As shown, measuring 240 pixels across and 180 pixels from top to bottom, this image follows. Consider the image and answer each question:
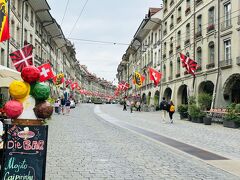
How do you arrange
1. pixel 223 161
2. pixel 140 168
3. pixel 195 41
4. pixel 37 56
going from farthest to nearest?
1. pixel 37 56
2. pixel 195 41
3. pixel 223 161
4. pixel 140 168

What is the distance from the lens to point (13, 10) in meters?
28.7

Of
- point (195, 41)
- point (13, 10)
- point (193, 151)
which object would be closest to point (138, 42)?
point (195, 41)

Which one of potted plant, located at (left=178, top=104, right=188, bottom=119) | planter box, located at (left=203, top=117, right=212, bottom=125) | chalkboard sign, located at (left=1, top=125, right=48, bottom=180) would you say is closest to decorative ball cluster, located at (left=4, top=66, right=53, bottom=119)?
chalkboard sign, located at (left=1, top=125, right=48, bottom=180)

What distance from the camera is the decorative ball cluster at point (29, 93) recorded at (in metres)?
4.70

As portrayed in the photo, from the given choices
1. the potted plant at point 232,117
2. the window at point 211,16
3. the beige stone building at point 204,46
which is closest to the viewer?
the potted plant at point 232,117

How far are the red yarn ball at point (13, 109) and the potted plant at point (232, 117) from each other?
15.8 meters

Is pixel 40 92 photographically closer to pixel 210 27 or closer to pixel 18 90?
pixel 18 90

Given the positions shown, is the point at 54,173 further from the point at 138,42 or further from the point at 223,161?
the point at 138,42

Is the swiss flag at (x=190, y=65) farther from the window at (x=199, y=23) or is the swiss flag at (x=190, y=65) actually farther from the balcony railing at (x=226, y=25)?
the window at (x=199, y=23)

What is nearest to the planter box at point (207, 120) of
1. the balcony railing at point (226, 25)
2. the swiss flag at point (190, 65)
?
the swiss flag at point (190, 65)

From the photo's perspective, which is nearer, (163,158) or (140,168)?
(140,168)

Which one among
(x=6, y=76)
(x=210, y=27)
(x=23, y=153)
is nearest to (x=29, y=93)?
(x=23, y=153)

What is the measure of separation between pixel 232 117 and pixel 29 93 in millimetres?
15839

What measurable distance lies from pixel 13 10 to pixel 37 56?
11.6 meters
